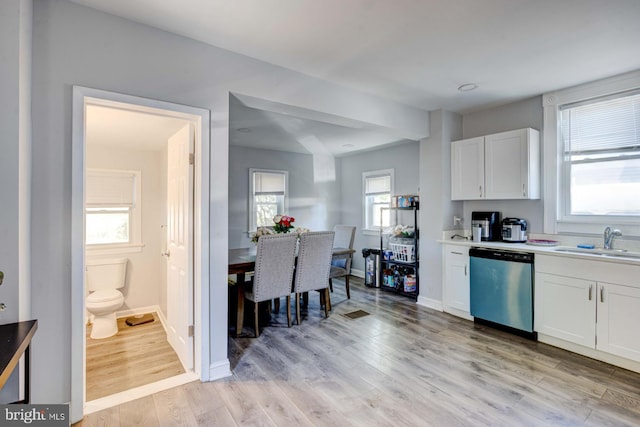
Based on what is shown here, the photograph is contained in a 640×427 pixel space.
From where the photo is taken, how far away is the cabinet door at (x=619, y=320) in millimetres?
2508

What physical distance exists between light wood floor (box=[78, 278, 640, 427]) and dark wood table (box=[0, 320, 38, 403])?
0.76 meters

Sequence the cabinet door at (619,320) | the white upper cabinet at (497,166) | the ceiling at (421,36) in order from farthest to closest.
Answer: the white upper cabinet at (497,166), the cabinet door at (619,320), the ceiling at (421,36)

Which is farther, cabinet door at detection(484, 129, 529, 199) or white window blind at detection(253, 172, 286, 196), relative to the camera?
white window blind at detection(253, 172, 286, 196)

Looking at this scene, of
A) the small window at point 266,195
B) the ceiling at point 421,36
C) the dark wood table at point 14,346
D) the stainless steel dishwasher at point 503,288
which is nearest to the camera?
the dark wood table at point 14,346

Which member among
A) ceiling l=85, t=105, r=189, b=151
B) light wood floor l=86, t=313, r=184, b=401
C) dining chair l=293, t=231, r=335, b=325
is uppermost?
ceiling l=85, t=105, r=189, b=151

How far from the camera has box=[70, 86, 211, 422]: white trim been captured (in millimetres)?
1906

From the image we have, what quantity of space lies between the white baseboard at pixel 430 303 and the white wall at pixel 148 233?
3.32m

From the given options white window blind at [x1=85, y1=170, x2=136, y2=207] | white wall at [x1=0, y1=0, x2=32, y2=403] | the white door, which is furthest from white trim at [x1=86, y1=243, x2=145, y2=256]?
white wall at [x1=0, y1=0, x2=32, y2=403]

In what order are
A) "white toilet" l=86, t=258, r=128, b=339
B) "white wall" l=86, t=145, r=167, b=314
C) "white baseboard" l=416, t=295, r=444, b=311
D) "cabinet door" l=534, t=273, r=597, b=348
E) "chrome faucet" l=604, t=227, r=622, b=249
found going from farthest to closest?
"white baseboard" l=416, t=295, r=444, b=311, "white wall" l=86, t=145, r=167, b=314, "white toilet" l=86, t=258, r=128, b=339, "chrome faucet" l=604, t=227, r=622, b=249, "cabinet door" l=534, t=273, r=597, b=348

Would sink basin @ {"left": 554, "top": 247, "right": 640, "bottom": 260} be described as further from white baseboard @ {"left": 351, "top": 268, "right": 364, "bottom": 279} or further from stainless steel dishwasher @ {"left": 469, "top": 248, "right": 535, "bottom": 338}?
white baseboard @ {"left": 351, "top": 268, "right": 364, "bottom": 279}

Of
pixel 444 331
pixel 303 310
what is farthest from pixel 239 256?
pixel 444 331

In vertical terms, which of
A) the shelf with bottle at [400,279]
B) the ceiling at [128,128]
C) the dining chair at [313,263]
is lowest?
the shelf with bottle at [400,279]

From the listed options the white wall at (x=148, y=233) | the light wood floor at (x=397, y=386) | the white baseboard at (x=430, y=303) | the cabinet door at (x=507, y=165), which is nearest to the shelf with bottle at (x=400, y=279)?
the white baseboard at (x=430, y=303)

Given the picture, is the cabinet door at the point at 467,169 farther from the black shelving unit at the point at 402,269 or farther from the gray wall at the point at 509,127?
the black shelving unit at the point at 402,269
